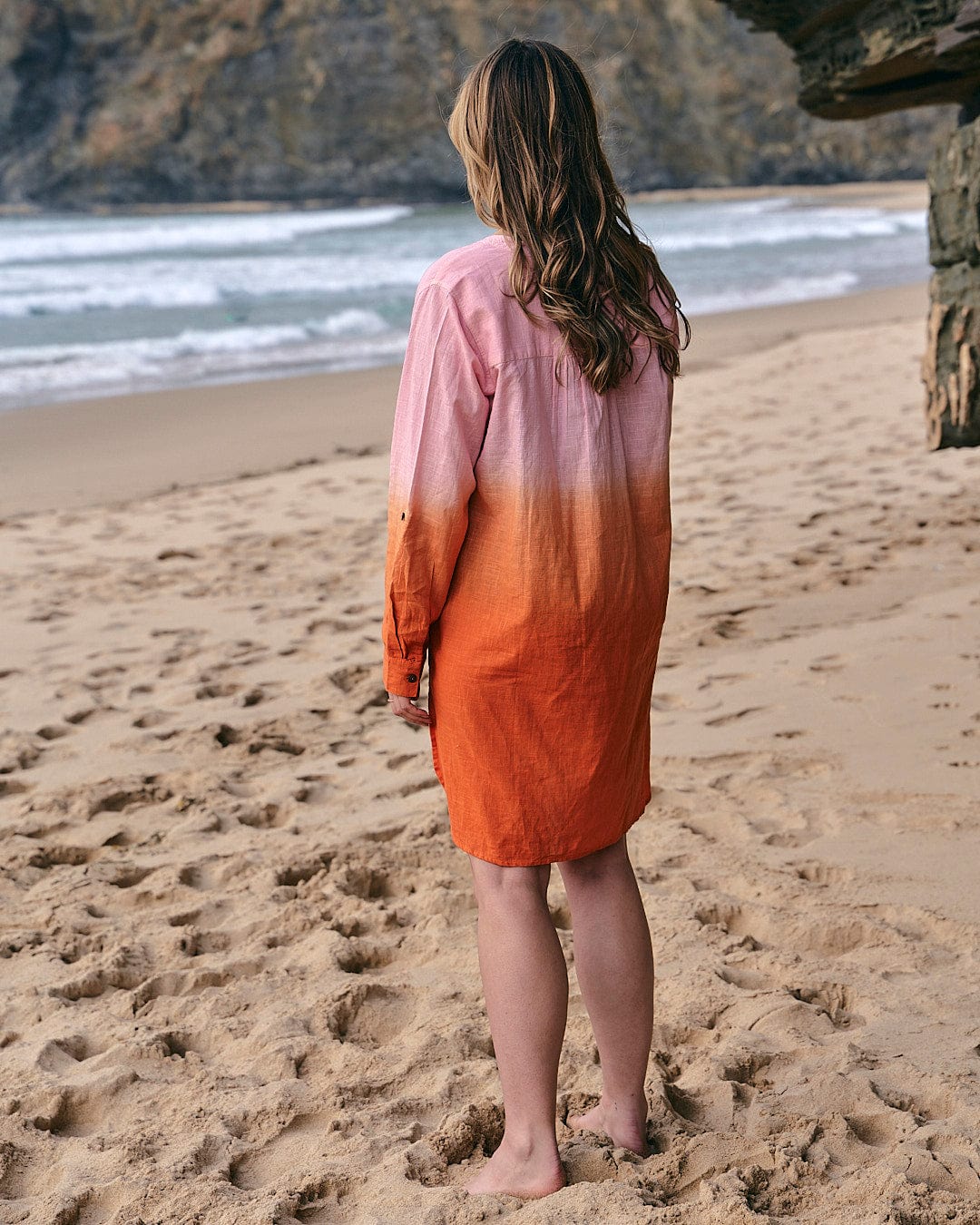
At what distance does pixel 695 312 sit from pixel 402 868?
14.3 m

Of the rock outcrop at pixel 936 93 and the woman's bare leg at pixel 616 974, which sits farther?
the rock outcrop at pixel 936 93

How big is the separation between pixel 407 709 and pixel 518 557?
0.30 metres

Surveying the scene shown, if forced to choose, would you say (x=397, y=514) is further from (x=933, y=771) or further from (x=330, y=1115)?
(x=933, y=771)

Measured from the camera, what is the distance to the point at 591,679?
5.68 ft

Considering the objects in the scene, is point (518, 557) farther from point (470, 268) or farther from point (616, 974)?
point (616, 974)

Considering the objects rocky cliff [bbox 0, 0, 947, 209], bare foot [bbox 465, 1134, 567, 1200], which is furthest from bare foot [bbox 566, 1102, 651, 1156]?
rocky cliff [bbox 0, 0, 947, 209]

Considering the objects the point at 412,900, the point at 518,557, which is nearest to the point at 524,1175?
the point at 518,557

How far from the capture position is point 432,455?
1663mm

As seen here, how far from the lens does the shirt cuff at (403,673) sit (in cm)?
176

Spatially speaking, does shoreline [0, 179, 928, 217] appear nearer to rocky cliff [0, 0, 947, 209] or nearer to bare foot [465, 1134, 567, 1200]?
rocky cliff [0, 0, 947, 209]

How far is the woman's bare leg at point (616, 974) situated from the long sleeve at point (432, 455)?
1.57ft

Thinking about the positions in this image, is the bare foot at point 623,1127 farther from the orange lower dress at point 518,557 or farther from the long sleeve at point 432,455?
the long sleeve at point 432,455

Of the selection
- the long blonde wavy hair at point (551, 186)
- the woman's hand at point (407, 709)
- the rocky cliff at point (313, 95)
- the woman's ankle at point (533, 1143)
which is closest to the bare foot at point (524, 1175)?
the woman's ankle at point (533, 1143)

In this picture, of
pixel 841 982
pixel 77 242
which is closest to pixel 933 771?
pixel 841 982
